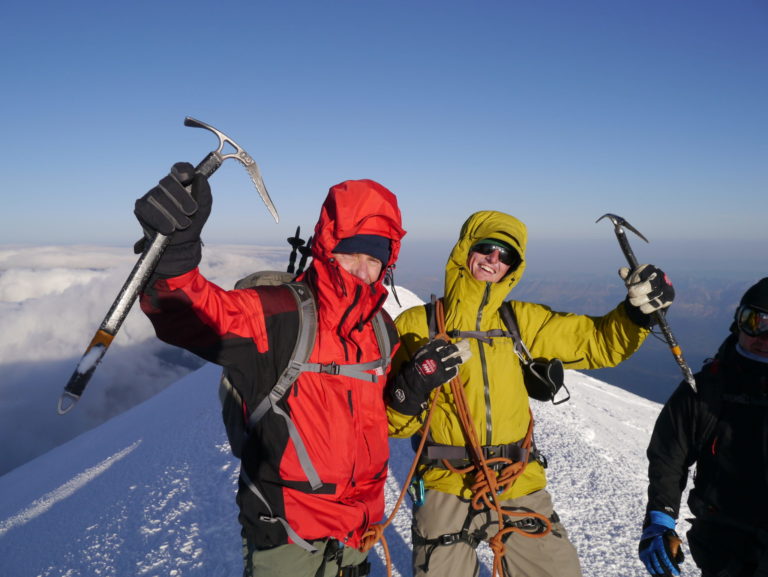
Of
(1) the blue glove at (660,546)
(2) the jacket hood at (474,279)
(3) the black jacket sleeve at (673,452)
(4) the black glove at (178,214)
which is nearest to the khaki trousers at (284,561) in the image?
(4) the black glove at (178,214)

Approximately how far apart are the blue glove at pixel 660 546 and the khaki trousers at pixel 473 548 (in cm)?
47

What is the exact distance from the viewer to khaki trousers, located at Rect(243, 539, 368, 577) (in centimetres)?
229

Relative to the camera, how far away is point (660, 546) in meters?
2.78

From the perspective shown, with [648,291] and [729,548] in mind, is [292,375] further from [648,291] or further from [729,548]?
[729,548]

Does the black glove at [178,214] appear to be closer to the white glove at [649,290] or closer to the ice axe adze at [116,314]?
the ice axe adze at [116,314]

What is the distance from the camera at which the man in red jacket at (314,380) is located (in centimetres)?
201

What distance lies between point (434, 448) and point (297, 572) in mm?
1288

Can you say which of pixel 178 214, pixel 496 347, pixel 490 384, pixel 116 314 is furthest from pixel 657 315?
pixel 116 314

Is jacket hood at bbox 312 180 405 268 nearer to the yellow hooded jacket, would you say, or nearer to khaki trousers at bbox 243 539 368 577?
the yellow hooded jacket

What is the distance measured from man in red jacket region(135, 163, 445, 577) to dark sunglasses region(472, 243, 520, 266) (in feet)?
3.37

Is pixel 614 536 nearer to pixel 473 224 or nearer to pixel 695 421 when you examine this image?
pixel 695 421

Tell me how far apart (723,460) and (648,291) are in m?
1.17

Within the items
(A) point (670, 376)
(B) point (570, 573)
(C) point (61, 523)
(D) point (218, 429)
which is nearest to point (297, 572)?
(B) point (570, 573)

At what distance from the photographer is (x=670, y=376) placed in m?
193
